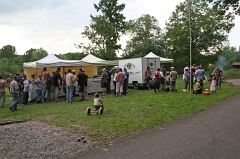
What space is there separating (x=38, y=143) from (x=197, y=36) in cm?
4036

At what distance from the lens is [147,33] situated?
6494 centimetres

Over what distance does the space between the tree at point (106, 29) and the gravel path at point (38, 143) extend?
108ft

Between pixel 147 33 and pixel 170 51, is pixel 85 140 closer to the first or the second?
pixel 170 51

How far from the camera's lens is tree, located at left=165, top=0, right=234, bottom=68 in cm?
4166

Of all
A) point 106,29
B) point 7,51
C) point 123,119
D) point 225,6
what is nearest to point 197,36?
point 106,29

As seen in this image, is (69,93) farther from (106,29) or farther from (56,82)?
(106,29)

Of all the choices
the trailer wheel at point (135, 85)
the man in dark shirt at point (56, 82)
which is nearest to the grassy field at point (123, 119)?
the man in dark shirt at point (56, 82)

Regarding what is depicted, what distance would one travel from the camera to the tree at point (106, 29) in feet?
133

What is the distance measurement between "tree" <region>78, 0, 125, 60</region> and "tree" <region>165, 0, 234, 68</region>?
9745mm

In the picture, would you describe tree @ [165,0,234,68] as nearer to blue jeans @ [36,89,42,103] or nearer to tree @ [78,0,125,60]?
tree @ [78,0,125,60]

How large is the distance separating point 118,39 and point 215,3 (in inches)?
1119

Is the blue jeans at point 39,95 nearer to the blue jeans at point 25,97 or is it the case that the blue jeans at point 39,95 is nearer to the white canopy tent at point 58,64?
the blue jeans at point 25,97

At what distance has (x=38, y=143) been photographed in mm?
6145

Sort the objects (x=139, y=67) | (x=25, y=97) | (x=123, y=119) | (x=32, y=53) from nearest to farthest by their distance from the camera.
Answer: (x=123, y=119), (x=25, y=97), (x=139, y=67), (x=32, y=53)
